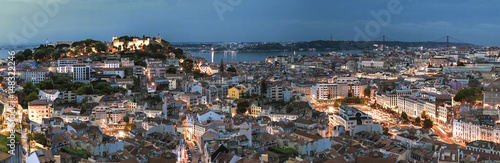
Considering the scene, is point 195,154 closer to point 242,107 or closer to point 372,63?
point 242,107

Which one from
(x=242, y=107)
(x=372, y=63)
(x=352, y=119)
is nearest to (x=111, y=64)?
(x=242, y=107)

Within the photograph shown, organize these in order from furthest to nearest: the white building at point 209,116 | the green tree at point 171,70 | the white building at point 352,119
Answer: the green tree at point 171,70 < the white building at point 352,119 < the white building at point 209,116

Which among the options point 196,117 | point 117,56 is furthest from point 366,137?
point 117,56

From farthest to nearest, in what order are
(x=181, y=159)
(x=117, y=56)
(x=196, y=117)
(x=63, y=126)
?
(x=117, y=56) < (x=196, y=117) < (x=63, y=126) < (x=181, y=159)

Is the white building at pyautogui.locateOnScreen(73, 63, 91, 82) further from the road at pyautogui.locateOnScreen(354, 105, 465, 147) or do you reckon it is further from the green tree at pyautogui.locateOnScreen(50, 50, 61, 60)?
the road at pyautogui.locateOnScreen(354, 105, 465, 147)

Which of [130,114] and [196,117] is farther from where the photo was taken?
[130,114]

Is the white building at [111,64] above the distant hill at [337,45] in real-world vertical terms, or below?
below

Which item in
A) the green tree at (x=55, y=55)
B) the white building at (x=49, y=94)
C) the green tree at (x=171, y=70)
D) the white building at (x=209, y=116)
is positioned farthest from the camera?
the green tree at (x=55, y=55)

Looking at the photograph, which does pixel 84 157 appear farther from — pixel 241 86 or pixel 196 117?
pixel 241 86

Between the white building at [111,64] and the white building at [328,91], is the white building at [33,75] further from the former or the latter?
the white building at [328,91]

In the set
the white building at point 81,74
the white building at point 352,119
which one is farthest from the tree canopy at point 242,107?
the white building at point 81,74

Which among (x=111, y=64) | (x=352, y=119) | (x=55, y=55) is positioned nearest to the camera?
(x=352, y=119)
